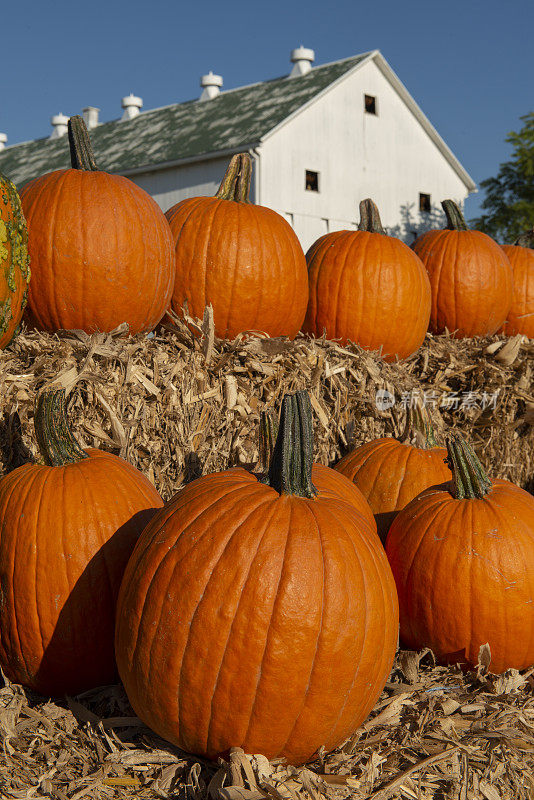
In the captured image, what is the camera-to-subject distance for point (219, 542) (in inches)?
76.9

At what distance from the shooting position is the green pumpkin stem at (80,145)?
3.43 metres

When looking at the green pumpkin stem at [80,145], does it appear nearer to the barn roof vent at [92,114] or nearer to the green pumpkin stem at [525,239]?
the green pumpkin stem at [525,239]

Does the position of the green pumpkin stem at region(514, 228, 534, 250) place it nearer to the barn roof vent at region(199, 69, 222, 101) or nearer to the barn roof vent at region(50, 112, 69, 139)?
the barn roof vent at region(199, 69, 222, 101)

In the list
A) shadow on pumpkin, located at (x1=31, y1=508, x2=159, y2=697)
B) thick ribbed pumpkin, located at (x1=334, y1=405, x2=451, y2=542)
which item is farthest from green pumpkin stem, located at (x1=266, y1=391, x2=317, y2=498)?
thick ribbed pumpkin, located at (x1=334, y1=405, x2=451, y2=542)

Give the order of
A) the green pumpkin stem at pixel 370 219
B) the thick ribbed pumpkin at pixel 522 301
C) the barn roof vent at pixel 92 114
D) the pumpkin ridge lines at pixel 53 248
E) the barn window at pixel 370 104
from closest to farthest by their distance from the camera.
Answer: the pumpkin ridge lines at pixel 53 248 → the green pumpkin stem at pixel 370 219 → the thick ribbed pumpkin at pixel 522 301 → the barn window at pixel 370 104 → the barn roof vent at pixel 92 114

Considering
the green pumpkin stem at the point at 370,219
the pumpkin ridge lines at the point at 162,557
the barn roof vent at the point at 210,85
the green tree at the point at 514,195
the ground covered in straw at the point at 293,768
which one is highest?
the barn roof vent at the point at 210,85

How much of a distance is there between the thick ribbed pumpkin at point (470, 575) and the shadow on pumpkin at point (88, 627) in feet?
3.33

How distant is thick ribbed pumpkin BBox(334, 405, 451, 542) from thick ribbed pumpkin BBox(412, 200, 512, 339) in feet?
6.35

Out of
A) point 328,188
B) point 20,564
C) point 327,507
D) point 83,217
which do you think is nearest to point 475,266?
point 83,217

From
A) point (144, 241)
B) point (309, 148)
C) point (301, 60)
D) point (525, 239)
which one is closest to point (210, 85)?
point (301, 60)

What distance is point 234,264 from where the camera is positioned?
373cm

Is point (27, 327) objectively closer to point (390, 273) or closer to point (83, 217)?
point (83, 217)

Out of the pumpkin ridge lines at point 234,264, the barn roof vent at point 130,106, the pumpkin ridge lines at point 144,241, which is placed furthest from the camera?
the barn roof vent at point 130,106

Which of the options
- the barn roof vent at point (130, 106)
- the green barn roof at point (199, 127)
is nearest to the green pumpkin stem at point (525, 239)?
the green barn roof at point (199, 127)
